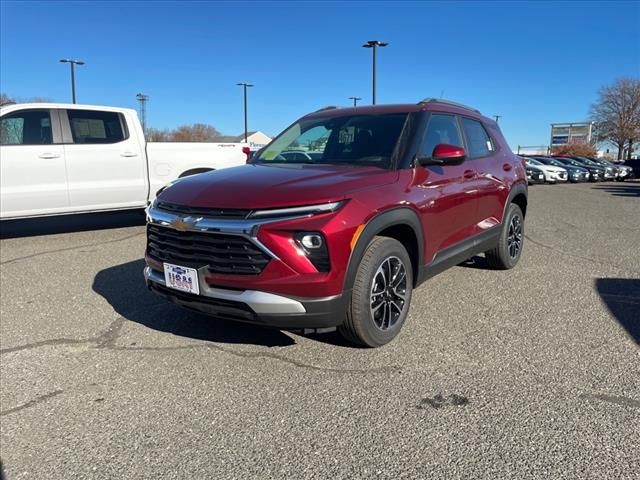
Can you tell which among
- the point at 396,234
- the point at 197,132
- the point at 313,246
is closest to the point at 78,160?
the point at 396,234

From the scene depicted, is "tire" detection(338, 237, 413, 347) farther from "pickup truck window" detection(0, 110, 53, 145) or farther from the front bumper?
"pickup truck window" detection(0, 110, 53, 145)

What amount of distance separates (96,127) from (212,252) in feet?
18.5

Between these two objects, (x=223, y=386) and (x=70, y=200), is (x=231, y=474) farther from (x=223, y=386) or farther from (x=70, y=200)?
(x=70, y=200)

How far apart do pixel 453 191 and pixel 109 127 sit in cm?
588

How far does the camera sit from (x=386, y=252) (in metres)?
3.34

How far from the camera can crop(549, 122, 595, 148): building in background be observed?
79.9m

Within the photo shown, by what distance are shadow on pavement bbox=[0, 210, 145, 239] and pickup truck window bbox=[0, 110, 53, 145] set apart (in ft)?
4.62

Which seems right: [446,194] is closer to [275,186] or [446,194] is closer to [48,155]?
[275,186]

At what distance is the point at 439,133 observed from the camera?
4.32 meters

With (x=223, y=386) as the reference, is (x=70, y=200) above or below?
above

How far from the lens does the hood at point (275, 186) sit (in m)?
3.00

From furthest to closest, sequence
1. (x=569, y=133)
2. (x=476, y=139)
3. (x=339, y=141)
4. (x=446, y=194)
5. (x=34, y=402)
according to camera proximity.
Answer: (x=569, y=133)
(x=476, y=139)
(x=339, y=141)
(x=446, y=194)
(x=34, y=402)

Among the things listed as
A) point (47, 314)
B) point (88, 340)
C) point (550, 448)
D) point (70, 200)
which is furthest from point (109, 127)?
point (550, 448)

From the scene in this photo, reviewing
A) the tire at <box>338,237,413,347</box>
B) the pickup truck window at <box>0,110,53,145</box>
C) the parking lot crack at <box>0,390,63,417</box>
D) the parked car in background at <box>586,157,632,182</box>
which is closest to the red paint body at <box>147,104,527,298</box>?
the tire at <box>338,237,413,347</box>
